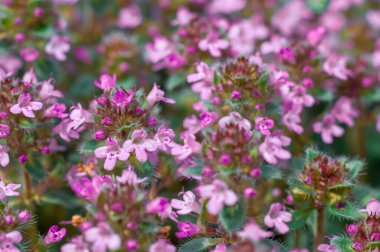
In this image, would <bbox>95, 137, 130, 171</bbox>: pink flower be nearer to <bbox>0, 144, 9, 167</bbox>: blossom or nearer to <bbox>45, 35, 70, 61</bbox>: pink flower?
<bbox>0, 144, 9, 167</bbox>: blossom

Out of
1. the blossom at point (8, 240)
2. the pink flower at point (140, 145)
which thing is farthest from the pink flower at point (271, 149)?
the blossom at point (8, 240)

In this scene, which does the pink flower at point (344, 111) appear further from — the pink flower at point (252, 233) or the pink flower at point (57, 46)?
the pink flower at point (57, 46)

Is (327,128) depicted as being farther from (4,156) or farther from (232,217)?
(4,156)

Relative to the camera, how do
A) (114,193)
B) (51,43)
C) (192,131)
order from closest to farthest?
1. (114,193)
2. (192,131)
3. (51,43)

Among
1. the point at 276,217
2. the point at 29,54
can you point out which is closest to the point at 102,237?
the point at 276,217

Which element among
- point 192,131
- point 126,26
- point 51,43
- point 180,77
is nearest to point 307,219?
point 192,131

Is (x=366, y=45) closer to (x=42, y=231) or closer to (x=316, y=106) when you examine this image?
(x=316, y=106)
